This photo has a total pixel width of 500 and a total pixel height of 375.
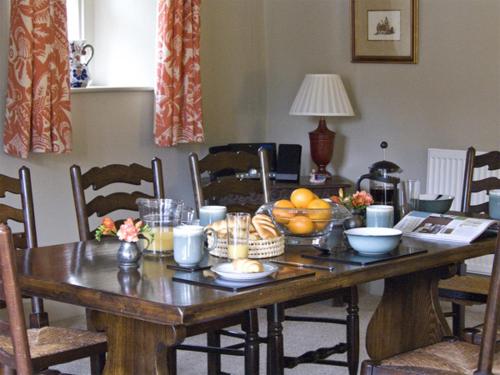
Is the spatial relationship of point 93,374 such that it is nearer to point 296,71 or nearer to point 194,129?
point 194,129

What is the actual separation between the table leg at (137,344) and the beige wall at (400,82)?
295 cm

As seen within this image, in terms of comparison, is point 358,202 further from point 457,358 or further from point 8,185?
point 8,185

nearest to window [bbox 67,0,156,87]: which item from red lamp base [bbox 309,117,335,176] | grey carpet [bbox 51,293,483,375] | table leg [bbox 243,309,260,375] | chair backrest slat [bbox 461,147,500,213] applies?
red lamp base [bbox 309,117,335,176]

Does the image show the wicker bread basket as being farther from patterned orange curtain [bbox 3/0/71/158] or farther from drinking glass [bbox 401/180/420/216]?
patterned orange curtain [bbox 3/0/71/158]

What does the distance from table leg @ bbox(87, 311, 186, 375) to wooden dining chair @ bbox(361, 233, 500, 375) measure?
562 millimetres

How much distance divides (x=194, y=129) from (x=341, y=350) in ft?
5.91

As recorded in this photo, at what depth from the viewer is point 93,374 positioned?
3.03m

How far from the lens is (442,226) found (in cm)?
312

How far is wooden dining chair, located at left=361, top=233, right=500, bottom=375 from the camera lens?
7.60ft

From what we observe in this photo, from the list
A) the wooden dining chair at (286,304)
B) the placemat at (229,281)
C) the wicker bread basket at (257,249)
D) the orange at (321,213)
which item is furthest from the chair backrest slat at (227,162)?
the placemat at (229,281)

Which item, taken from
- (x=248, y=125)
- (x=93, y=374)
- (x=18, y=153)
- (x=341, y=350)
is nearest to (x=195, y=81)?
(x=248, y=125)

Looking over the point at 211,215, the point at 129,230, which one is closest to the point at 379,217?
the point at 211,215

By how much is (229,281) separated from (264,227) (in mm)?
434

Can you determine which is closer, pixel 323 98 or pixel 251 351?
pixel 251 351
